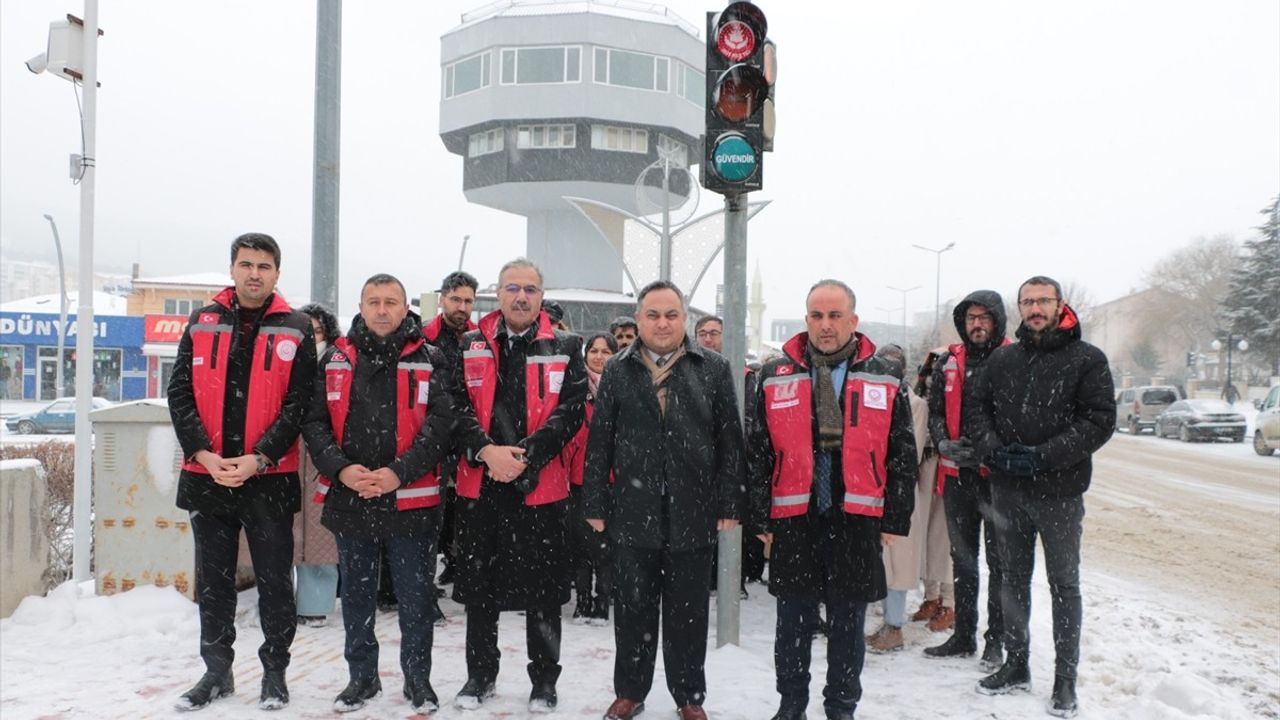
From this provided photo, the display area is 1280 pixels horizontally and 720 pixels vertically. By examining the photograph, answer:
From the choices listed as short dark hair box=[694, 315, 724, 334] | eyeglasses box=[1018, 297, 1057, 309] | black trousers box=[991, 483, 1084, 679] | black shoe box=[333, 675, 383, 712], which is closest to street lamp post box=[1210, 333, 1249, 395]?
short dark hair box=[694, 315, 724, 334]

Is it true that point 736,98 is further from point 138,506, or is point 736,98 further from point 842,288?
point 138,506

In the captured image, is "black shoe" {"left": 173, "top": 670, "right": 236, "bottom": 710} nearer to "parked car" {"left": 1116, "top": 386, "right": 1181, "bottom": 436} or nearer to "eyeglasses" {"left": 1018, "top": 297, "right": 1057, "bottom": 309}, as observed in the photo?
"eyeglasses" {"left": 1018, "top": 297, "right": 1057, "bottom": 309}

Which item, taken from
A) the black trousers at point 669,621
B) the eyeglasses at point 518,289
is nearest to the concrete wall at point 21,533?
the eyeglasses at point 518,289

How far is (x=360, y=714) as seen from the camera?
175 inches

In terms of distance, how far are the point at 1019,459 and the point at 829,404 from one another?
1.14 meters

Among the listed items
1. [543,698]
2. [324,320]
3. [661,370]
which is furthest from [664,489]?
[324,320]

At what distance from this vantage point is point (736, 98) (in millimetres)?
5527

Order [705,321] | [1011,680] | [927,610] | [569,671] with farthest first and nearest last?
[705,321] → [927,610] → [569,671] → [1011,680]

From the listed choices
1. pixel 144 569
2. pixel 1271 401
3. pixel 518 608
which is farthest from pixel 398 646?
pixel 1271 401

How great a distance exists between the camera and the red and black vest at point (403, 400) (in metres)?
4.59

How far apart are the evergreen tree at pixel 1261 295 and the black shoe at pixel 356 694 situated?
53670 millimetres

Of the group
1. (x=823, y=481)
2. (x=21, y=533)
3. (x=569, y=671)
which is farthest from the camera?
(x=21, y=533)

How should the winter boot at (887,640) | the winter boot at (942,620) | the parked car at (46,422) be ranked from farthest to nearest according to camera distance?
the parked car at (46,422)
the winter boot at (942,620)
the winter boot at (887,640)

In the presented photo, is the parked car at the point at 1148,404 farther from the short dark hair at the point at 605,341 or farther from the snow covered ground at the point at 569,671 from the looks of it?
the short dark hair at the point at 605,341
